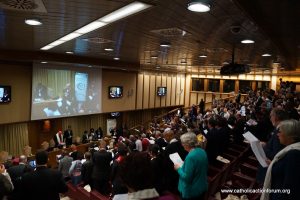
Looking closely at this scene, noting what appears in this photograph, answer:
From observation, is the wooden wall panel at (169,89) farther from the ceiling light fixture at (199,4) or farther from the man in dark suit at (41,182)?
the man in dark suit at (41,182)

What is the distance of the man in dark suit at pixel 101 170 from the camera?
5.59 meters

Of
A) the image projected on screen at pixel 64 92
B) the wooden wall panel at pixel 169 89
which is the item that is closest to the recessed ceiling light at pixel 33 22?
the image projected on screen at pixel 64 92

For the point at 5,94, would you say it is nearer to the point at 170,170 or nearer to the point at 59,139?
the point at 59,139

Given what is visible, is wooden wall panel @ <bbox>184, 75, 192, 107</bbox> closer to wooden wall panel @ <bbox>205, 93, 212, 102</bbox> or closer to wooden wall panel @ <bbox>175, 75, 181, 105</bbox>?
wooden wall panel @ <bbox>175, 75, 181, 105</bbox>

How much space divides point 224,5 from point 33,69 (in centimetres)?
903

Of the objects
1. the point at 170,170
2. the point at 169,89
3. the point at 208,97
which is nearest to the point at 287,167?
the point at 170,170

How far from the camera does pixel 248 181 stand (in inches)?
185

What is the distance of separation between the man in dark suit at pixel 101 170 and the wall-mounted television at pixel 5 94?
20.2ft

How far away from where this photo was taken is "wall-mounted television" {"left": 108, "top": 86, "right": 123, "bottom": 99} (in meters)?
15.1

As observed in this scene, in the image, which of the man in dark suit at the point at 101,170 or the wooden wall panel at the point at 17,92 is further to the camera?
the wooden wall panel at the point at 17,92

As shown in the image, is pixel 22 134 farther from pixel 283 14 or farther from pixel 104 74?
pixel 283 14

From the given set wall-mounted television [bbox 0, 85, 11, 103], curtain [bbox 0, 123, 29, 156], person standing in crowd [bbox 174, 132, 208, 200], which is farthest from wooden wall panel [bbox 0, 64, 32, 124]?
person standing in crowd [bbox 174, 132, 208, 200]

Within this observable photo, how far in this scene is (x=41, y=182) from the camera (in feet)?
10.7

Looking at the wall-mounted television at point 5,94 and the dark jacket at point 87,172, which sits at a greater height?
the wall-mounted television at point 5,94
